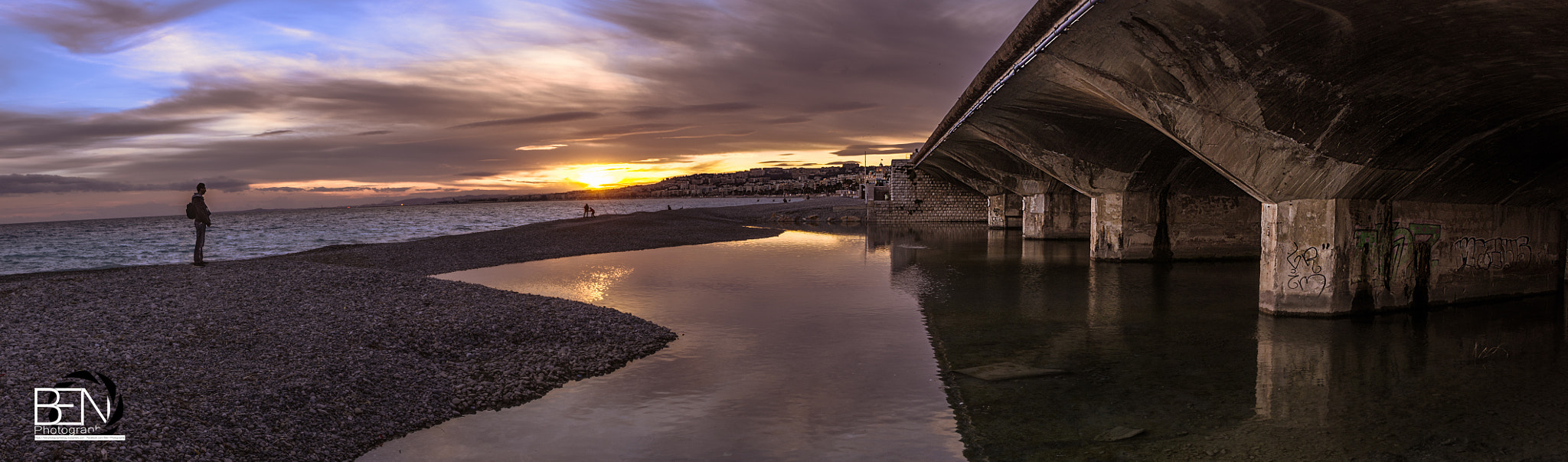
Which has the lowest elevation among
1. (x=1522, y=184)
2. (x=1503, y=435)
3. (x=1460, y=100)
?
(x=1503, y=435)

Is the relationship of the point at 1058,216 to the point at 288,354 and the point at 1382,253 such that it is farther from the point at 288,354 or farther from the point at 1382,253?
the point at 288,354

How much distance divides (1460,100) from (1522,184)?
228 inches

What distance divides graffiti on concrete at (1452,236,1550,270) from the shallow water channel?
814 millimetres

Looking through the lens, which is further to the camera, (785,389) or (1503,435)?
(785,389)

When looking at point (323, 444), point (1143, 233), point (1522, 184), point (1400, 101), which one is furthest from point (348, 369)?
point (1143, 233)

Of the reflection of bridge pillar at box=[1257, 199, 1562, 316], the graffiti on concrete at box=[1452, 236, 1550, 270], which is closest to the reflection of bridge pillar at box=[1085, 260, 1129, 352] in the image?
the reflection of bridge pillar at box=[1257, 199, 1562, 316]

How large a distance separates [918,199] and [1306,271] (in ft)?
148

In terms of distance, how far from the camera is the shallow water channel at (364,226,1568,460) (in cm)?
664

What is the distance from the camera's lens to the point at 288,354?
918 centimetres

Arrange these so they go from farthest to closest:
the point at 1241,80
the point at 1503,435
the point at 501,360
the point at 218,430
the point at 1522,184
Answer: the point at 1522,184 → the point at 1241,80 → the point at 501,360 → the point at 1503,435 → the point at 218,430

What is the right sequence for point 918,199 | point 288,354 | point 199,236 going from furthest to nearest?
point 918,199 → point 199,236 → point 288,354

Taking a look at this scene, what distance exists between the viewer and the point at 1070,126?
19.7 metres

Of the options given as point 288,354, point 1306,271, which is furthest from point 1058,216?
point 288,354

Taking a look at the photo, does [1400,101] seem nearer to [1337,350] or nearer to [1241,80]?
[1241,80]
